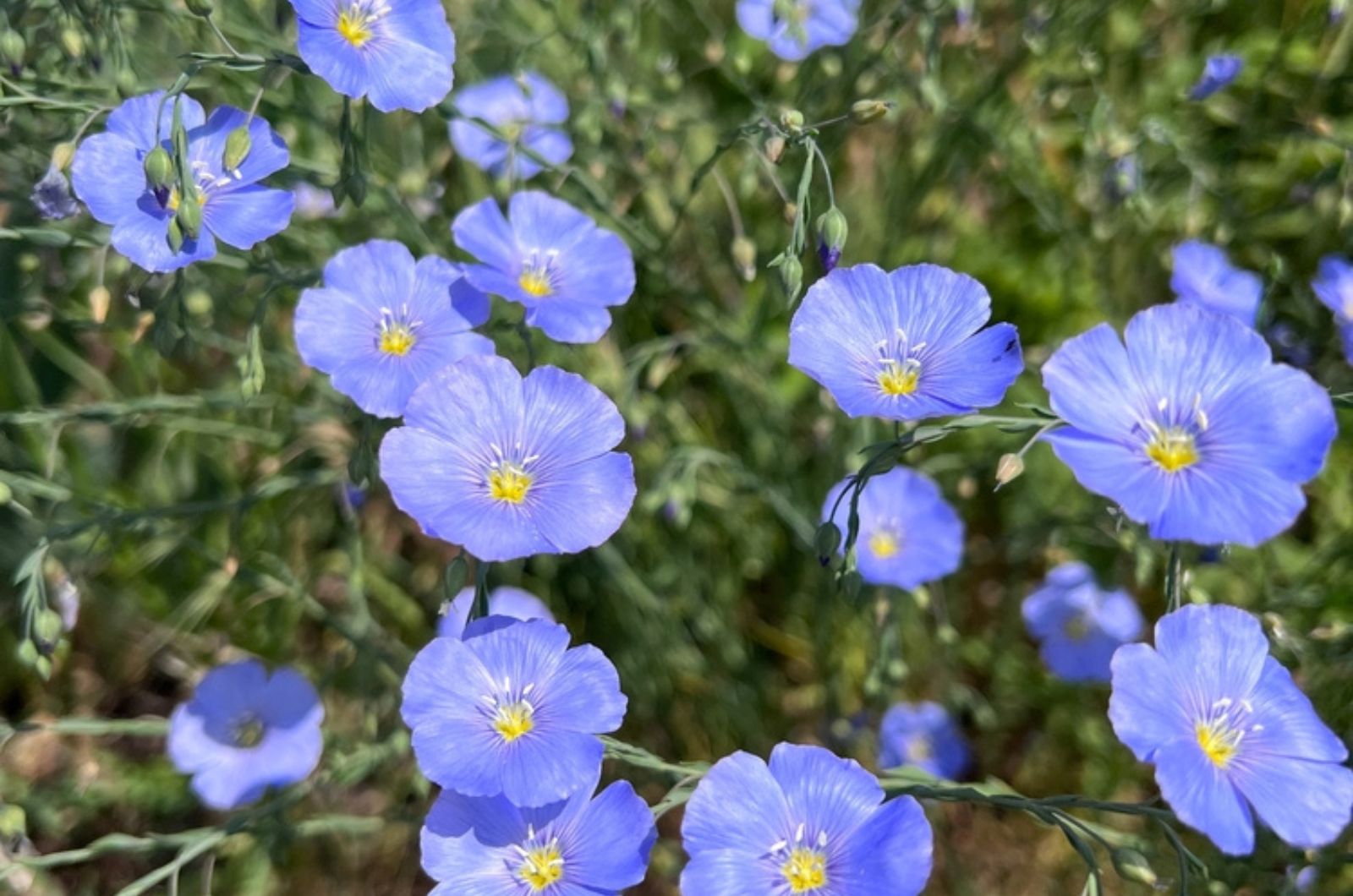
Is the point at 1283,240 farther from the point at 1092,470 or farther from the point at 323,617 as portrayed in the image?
the point at 323,617

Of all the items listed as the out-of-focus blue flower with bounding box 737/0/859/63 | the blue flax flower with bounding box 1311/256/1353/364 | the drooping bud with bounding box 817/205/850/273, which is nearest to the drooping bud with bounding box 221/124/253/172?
the drooping bud with bounding box 817/205/850/273

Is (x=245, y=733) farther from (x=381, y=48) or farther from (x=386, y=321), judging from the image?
(x=381, y=48)

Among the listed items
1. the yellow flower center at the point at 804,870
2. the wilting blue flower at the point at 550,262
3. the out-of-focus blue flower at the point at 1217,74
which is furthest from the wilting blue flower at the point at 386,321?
the out-of-focus blue flower at the point at 1217,74

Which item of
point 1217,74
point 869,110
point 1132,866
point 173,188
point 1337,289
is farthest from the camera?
point 1217,74

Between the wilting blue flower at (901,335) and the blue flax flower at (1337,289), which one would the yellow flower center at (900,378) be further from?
the blue flax flower at (1337,289)

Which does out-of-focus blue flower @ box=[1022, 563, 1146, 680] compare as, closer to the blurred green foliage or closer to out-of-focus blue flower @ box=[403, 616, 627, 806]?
the blurred green foliage

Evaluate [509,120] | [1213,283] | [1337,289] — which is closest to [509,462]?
[509,120]

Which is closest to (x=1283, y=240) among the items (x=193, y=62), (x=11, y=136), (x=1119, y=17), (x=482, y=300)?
(x=1119, y=17)
